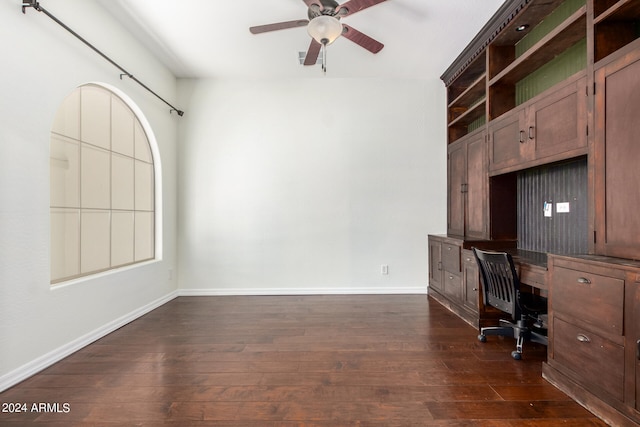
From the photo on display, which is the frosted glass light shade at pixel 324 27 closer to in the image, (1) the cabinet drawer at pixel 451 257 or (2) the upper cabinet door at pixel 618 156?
(2) the upper cabinet door at pixel 618 156

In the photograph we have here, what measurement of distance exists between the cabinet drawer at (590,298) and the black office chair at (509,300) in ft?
1.17

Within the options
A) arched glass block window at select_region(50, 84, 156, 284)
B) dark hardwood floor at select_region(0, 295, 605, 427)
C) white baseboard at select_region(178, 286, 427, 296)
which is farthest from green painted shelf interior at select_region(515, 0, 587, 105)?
arched glass block window at select_region(50, 84, 156, 284)

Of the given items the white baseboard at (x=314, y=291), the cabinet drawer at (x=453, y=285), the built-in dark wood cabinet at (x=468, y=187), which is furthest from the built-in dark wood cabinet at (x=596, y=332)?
the white baseboard at (x=314, y=291)

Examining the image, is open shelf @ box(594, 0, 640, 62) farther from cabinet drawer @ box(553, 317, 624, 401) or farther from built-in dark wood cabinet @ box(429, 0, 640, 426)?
cabinet drawer @ box(553, 317, 624, 401)

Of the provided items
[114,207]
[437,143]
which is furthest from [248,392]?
[437,143]

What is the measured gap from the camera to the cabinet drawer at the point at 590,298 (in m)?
1.54

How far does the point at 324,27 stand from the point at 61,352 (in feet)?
10.3

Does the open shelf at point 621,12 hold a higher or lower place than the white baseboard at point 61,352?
higher

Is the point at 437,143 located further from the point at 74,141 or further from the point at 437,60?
the point at 74,141

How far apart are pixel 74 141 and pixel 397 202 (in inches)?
142

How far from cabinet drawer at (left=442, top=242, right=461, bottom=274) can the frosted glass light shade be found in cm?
244

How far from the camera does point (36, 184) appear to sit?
214cm

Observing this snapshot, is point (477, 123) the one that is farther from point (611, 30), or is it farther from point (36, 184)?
point (36, 184)

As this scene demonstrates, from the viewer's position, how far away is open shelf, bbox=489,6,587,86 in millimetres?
2175
